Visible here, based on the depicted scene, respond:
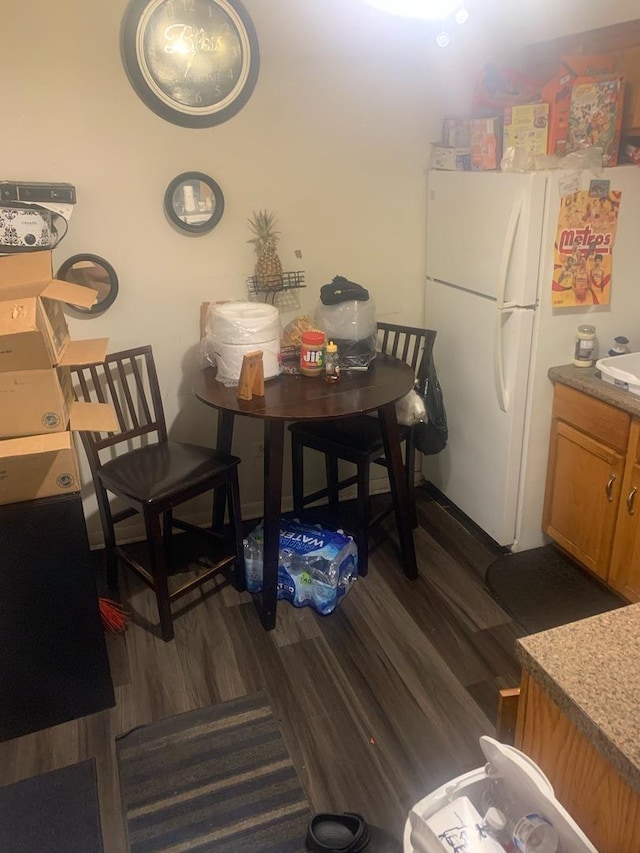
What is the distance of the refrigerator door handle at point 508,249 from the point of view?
229cm

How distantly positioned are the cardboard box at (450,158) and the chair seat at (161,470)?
1.54m

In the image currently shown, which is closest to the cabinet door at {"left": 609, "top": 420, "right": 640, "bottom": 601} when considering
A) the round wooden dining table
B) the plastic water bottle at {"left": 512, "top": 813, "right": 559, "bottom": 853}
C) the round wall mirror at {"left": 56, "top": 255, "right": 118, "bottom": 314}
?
the round wooden dining table

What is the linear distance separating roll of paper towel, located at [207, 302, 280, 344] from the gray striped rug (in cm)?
123

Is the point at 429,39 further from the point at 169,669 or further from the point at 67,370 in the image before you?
the point at 169,669

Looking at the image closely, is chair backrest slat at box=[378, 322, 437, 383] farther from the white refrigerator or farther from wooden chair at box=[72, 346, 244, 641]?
wooden chair at box=[72, 346, 244, 641]

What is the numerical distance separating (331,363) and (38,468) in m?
1.12

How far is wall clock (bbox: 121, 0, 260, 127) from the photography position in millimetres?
2324

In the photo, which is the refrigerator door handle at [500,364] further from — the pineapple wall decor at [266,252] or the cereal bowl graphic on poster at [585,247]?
the pineapple wall decor at [266,252]

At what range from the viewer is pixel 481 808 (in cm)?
98

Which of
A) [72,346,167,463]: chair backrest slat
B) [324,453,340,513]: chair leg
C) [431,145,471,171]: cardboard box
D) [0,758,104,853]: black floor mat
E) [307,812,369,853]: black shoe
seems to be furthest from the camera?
[324,453,340,513]: chair leg

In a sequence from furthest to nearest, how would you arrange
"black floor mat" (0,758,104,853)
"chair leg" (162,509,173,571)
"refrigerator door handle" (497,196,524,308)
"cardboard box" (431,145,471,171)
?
"chair leg" (162,509,173,571) → "cardboard box" (431,145,471,171) → "refrigerator door handle" (497,196,524,308) → "black floor mat" (0,758,104,853)

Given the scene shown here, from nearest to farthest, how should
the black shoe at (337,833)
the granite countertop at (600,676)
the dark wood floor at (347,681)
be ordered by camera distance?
the granite countertop at (600,676) → the black shoe at (337,833) → the dark wood floor at (347,681)

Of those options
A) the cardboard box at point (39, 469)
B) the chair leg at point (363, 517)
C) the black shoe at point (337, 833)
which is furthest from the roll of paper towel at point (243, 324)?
the black shoe at point (337, 833)

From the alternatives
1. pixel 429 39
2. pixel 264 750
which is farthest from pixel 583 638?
pixel 429 39
